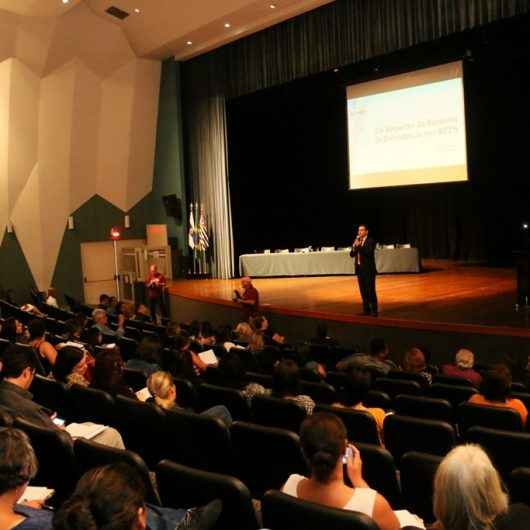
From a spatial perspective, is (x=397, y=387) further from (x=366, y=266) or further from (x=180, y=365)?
(x=366, y=266)

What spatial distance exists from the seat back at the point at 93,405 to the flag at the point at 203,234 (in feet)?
40.8

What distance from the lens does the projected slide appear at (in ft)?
40.2

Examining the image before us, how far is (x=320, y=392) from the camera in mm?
4496

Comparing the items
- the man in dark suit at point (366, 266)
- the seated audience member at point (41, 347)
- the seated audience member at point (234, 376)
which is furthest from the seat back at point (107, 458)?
the man in dark suit at point (366, 266)

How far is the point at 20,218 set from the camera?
14.7m

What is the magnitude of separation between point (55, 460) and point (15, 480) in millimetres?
859

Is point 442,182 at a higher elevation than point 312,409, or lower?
higher

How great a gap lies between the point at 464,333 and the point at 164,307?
23.9 feet

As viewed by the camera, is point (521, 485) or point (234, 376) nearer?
point (521, 485)

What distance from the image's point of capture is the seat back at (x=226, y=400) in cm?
405

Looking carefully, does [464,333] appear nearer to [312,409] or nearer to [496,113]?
[312,409]

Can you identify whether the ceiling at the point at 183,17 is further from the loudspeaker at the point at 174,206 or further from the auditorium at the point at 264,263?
the loudspeaker at the point at 174,206

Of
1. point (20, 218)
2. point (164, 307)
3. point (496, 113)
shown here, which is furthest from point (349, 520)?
point (20, 218)

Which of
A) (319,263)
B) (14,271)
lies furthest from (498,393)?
(14,271)
